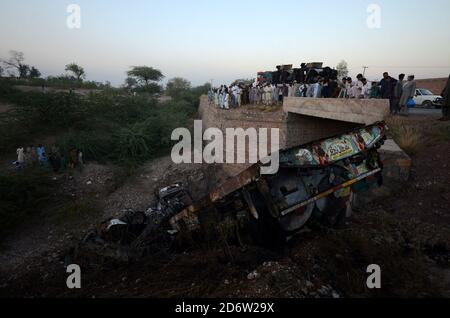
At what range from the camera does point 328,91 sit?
400 inches

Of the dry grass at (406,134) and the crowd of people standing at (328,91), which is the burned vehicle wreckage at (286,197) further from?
the crowd of people standing at (328,91)

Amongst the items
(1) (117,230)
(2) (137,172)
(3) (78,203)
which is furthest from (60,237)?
(2) (137,172)

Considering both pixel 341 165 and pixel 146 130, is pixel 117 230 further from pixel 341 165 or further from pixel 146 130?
pixel 146 130

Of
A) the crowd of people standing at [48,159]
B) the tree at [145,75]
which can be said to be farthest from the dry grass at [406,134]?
the tree at [145,75]

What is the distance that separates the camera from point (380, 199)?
638 cm

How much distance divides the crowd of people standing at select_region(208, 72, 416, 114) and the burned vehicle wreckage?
10.8 feet

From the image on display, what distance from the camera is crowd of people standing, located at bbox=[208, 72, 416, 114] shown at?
7.99 metres

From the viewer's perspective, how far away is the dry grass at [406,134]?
738 cm

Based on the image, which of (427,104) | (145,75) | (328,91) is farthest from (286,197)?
(145,75)

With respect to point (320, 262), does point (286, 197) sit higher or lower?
higher

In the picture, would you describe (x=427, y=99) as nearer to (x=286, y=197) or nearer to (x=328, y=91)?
(x=328, y=91)

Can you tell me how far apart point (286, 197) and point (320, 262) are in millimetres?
1181

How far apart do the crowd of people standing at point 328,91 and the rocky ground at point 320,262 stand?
3.14 feet

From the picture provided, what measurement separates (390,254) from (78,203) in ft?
34.9
